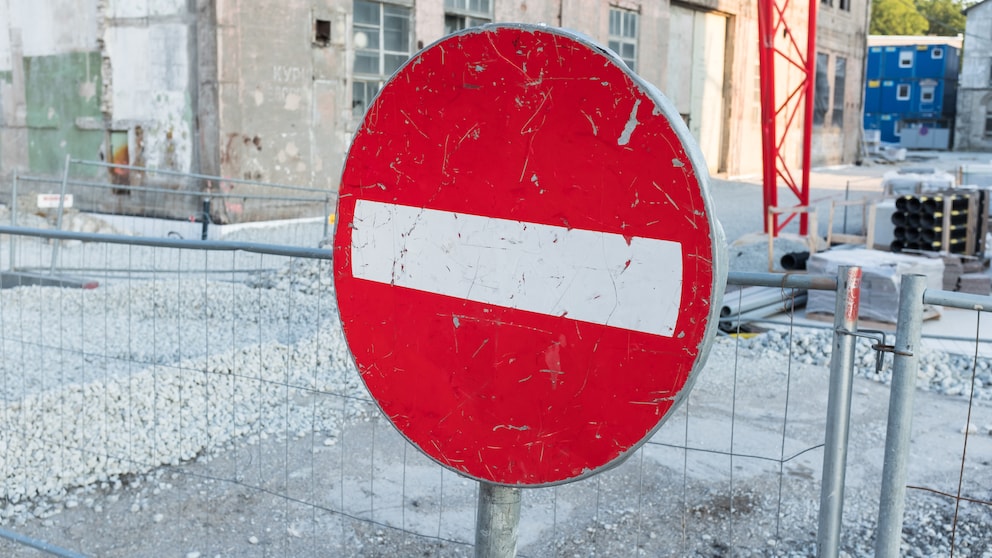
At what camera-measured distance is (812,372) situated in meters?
7.48

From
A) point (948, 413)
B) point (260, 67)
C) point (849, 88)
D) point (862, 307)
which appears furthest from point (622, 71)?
point (849, 88)

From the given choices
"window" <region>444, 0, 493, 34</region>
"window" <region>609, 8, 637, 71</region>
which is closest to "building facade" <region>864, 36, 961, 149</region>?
"window" <region>609, 8, 637, 71</region>

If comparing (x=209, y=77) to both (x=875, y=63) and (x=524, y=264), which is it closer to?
(x=524, y=264)

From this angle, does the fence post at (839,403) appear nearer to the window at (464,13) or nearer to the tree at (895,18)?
the window at (464,13)

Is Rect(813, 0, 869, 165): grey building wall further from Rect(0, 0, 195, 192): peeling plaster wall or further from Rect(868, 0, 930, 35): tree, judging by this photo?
Rect(868, 0, 930, 35): tree

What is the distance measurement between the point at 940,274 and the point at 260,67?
31.9 feet

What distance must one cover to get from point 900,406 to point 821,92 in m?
32.1

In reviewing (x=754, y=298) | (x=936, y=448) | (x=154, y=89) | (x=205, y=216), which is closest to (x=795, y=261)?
(x=754, y=298)

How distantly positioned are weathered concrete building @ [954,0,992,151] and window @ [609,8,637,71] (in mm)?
34797

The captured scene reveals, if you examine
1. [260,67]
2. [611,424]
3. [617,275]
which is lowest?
[611,424]

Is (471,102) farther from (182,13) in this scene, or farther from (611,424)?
(182,13)

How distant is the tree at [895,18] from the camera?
78.8 metres

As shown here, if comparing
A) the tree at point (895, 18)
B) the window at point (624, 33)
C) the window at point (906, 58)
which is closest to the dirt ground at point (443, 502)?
the window at point (624, 33)

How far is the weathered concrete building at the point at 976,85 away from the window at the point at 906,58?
2591mm
